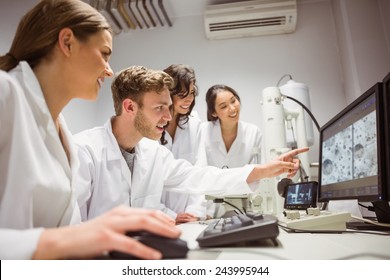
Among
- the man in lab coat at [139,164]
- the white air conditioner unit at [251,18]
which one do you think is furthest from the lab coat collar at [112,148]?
the white air conditioner unit at [251,18]

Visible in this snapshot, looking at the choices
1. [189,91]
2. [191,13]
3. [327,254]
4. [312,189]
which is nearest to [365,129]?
[312,189]

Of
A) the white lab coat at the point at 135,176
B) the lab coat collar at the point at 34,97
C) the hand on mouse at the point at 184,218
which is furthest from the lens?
the hand on mouse at the point at 184,218

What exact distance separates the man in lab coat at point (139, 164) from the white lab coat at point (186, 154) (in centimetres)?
30

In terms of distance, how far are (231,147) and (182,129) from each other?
42 centimetres

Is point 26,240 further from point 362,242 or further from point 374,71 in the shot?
point 374,71

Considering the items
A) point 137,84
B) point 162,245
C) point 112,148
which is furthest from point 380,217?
point 137,84

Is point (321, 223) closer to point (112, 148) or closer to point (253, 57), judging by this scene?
point (112, 148)

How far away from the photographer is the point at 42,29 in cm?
71

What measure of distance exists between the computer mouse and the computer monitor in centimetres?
58

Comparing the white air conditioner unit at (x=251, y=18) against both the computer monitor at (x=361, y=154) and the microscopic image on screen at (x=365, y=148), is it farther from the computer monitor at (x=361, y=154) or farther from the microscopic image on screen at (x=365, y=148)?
the microscopic image on screen at (x=365, y=148)

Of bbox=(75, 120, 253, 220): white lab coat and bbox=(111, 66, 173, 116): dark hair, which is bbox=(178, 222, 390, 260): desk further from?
A: bbox=(111, 66, 173, 116): dark hair

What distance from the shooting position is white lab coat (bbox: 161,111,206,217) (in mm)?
1747

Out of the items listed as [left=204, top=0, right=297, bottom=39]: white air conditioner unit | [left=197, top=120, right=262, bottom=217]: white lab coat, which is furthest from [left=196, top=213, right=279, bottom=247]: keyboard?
[left=204, top=0, right=297, bottom=39]: white air conditioner unit

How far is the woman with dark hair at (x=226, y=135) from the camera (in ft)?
6.98
